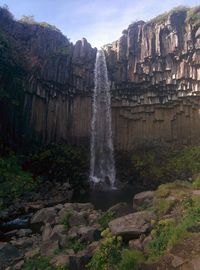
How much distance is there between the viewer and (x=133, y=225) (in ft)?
32.6

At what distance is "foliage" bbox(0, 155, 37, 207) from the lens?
59.6 feet

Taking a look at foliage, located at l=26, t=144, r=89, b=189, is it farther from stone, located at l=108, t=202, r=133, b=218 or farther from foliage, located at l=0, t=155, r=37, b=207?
stone, located at l=108, t=202, r=133, b=218

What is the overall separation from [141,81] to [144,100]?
1729mm

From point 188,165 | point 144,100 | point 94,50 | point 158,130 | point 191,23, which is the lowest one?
point 188,165


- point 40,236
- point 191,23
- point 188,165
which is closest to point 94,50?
point 191,23

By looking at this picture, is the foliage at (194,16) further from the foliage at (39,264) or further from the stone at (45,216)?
the foliage at (39,264)

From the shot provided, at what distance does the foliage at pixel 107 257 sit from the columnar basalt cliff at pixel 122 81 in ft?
64.3

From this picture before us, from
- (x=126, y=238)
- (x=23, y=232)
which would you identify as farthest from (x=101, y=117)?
(x=126, y=238)

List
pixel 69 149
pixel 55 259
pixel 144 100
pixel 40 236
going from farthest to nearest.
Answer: pixel 144 100 < pixel 69 149 < pixel 40 236 < pixel 55 259

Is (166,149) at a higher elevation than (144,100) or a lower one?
lower

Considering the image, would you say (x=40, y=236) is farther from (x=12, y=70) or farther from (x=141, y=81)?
(x=141, y=81)

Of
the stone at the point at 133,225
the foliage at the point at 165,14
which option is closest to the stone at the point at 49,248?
the stone at the point at 133,225

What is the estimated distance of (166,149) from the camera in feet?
97.4

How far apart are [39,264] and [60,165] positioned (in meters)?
18.4
